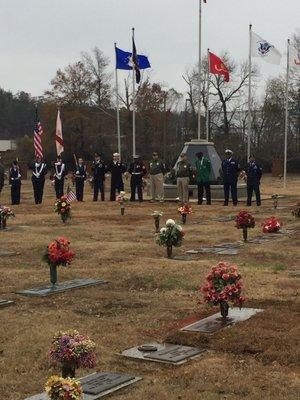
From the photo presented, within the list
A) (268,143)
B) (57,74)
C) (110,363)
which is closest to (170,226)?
(110,363)

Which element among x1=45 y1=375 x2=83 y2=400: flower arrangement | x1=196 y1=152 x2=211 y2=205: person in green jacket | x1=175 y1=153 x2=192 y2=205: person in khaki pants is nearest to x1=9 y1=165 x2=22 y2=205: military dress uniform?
x1=175 y1=153 x2=192 y2=205: person in khaki pants

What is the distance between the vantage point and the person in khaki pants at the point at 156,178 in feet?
81.0

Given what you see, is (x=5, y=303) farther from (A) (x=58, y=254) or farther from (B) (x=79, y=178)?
(B) (x=79, y=178)

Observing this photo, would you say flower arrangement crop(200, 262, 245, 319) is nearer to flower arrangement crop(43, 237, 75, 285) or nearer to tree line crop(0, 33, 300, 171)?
flower arrangement crop(43, 237, 75, 285)

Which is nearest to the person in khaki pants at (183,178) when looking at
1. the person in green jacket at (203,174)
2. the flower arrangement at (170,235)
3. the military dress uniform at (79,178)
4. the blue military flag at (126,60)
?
the person in green jacket at (203,174)

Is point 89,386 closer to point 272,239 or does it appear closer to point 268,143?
point 272,239

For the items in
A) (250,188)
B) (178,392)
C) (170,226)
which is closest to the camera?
(178,392)

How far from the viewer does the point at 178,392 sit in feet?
17.6

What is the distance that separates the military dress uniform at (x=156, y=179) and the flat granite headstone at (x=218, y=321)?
16.8 metres

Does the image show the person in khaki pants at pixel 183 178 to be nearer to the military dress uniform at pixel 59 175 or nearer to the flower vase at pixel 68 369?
the military dress uniform at pixel 59 175

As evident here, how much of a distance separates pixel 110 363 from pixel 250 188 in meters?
17.7

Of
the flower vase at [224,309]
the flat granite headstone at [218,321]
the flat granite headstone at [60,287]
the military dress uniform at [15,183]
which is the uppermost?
the military dress uniform at [15,183]

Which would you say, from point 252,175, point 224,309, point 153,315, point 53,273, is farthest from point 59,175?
point 224,309

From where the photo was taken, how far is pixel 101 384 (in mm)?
5543
